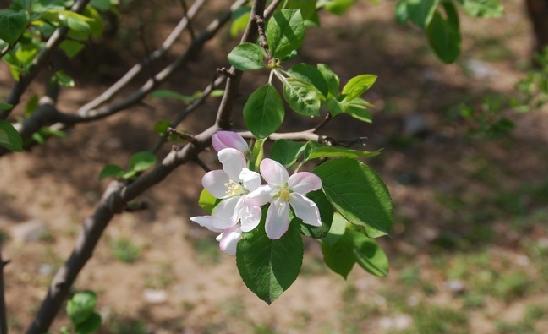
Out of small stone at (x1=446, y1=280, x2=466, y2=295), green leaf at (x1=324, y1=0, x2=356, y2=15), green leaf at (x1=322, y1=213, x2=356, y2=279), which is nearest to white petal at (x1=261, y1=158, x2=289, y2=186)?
green leaf at (x1=322, y1=213, x2=356, y2=279)

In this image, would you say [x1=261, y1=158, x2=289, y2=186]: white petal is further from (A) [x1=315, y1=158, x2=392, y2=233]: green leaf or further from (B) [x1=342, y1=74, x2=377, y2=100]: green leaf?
(B) [x1=342, y1=74, x2=377, y2=100]: green leaf

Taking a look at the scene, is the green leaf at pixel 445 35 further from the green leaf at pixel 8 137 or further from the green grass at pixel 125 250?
the green grass at pixel 125 250

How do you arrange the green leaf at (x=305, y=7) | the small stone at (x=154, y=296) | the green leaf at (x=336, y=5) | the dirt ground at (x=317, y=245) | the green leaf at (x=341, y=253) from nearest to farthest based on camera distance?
the green leaf at (x=341, y=253) → the green leaf at (x=305, y=7) → the green leaf at (x=336, y=5) → the dirt ground at (x=317, y=245) → the small stone at (x=154, y=296)

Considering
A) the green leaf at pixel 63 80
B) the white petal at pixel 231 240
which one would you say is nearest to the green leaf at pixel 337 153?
the white petal at pixel 231 240

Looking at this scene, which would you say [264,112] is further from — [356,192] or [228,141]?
[356,192]

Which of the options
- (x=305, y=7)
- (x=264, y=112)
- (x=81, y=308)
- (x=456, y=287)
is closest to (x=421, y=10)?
(x=305, y=7)
